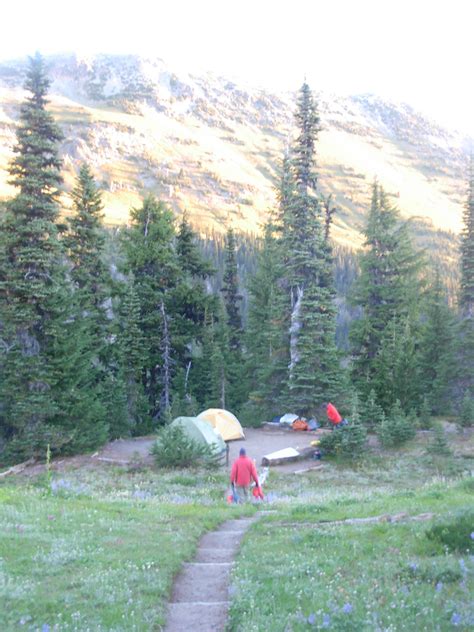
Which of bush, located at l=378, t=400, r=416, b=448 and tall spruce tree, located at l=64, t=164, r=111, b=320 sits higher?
tall spruce tree, located at l=64, t=164, r=111, b=320

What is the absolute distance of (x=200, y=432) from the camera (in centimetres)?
2630

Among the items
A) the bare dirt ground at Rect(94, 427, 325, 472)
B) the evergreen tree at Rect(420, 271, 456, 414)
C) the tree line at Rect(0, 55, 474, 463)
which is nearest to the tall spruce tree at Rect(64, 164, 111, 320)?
the tree line at Rect(0, 55, 474, 463)

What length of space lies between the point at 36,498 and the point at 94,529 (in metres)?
4.04

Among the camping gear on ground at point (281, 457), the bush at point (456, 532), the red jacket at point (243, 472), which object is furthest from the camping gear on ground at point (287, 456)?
the bush at point (456, 532)

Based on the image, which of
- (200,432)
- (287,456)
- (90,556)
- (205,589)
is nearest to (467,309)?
(287,456)

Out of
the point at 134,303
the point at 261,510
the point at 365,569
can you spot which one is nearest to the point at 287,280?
the point at 134,303

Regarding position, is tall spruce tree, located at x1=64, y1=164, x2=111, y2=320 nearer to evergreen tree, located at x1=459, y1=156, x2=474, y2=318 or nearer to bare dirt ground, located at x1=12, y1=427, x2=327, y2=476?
bare dirt ground, located at x1=12, y1=427, x2=327, y2=476

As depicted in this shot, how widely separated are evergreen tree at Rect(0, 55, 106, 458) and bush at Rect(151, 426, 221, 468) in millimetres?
4436

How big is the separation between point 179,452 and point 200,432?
216 cm

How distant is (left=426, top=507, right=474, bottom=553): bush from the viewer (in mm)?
7942

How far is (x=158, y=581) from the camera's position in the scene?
309 inches

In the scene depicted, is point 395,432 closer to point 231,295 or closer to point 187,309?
point 187,309

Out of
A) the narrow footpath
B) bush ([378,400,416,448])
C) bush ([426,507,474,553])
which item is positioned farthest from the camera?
bush ([378,400,416,448])

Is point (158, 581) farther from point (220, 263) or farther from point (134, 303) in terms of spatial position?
point (220, 263)
